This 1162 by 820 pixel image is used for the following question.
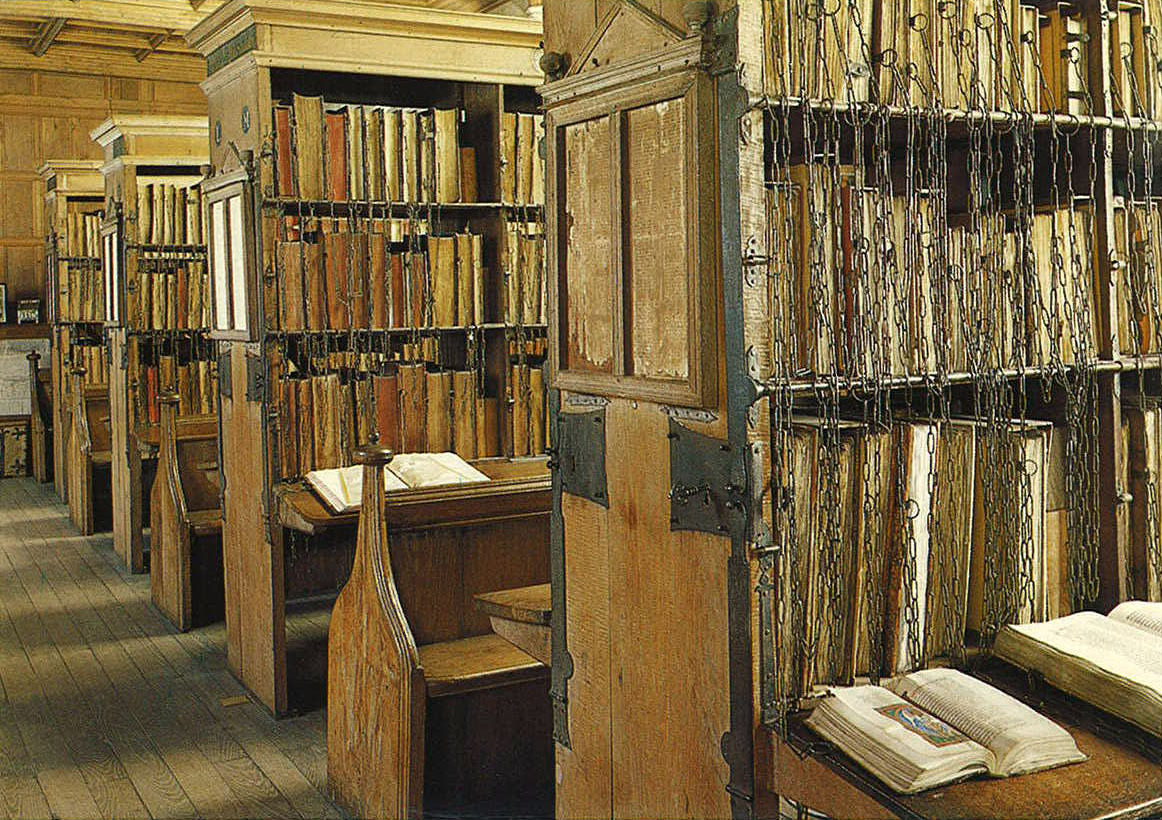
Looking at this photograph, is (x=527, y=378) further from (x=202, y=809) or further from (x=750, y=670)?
(x=750, y=670)

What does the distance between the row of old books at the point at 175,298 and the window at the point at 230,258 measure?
1.90 metres

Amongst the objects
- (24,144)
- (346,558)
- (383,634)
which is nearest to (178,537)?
(346,558)

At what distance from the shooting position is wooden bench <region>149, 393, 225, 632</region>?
17.1 feet

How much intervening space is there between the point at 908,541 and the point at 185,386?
5.15 m

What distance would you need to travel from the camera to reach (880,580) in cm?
219

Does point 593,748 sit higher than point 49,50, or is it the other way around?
point 49,50

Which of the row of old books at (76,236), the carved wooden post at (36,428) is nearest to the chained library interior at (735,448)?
the row of old books at (76,236)

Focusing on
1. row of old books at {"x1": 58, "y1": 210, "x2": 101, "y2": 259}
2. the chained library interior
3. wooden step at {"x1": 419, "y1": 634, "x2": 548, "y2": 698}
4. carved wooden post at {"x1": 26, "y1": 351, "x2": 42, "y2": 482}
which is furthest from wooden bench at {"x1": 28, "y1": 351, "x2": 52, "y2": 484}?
wooden step at {"x1": 419, "y1": 634, "x2": 548, "y2": 698}

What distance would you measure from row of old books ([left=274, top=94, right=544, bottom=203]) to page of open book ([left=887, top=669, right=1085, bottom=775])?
2.61m

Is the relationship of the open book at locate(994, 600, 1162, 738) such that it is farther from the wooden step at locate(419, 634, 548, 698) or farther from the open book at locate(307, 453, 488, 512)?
the open book at locate(307, 453, 488, 512)

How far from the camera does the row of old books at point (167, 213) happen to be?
6.20 metres

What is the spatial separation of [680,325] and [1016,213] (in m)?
0.76

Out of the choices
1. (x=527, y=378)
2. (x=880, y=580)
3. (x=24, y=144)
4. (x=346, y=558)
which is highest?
(x=24, y=144)

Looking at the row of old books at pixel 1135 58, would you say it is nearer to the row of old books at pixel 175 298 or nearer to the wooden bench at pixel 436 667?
the wooden bench at pixel 436 667
